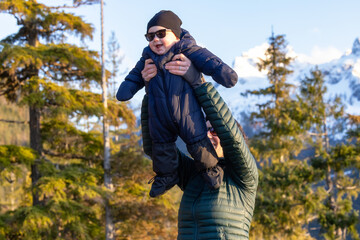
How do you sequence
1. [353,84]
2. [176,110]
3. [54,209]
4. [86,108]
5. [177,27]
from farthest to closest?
[353,84] → [86,108] → [54,209] → [177,27] → [176,110]

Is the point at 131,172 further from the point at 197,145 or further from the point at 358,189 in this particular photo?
the point at 197,145

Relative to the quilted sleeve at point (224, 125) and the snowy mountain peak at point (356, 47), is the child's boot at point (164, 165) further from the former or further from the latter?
the snowy mountain peak at point (356, 47)

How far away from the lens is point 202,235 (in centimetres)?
240

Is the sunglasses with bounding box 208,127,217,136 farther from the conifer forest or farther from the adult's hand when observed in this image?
the conifer forest

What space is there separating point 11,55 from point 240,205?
966 centimetres

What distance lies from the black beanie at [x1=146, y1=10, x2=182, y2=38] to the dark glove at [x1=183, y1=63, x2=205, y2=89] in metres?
0.28

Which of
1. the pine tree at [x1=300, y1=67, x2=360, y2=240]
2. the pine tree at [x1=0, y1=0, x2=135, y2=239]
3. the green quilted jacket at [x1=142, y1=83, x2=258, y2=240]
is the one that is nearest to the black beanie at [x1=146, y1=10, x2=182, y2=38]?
the green quilted jacket at [x1=142, y1=83, x2=258, y2=240]

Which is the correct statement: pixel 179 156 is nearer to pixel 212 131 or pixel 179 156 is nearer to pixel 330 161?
pixel 212 131

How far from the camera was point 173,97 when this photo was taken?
7.64ft

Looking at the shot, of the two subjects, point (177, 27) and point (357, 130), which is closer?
point (177, 27)

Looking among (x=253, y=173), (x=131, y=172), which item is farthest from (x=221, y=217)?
(x=131, y=172)

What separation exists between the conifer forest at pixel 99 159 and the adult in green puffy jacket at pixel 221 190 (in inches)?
327

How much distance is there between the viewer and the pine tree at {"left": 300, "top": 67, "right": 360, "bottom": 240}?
1221 cm

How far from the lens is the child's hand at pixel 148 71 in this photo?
2.42 meters
